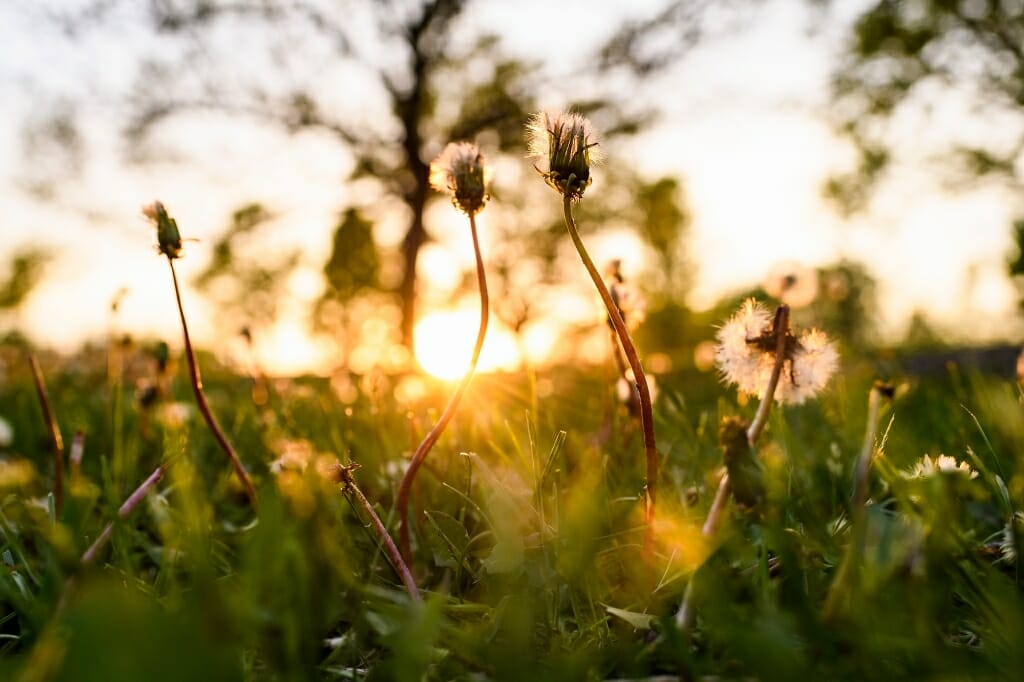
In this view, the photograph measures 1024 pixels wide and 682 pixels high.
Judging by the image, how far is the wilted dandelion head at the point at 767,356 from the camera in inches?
35.2

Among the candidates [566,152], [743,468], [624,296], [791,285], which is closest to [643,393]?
[743,468]

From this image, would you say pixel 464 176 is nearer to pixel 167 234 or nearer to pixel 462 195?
pixel 462 195

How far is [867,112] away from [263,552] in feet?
59.2

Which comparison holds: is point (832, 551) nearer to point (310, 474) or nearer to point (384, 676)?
point (384, 676)

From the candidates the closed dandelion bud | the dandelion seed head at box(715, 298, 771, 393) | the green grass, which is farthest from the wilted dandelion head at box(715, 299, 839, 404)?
the closed dandelion bud

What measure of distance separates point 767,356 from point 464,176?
A: 44cm

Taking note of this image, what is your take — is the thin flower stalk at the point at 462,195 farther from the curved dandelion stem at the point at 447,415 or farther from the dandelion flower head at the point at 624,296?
the dandelion flower head at the point at 624,296

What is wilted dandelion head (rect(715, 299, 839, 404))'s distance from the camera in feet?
2.93

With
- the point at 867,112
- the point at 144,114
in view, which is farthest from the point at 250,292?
the point at 867,112

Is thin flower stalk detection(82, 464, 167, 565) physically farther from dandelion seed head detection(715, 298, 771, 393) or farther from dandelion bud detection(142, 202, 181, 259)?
dandelion seed head detection(715, 298, 771, 393)

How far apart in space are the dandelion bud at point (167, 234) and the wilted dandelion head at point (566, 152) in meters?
0.49

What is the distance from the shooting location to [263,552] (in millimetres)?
517

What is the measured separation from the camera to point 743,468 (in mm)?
683

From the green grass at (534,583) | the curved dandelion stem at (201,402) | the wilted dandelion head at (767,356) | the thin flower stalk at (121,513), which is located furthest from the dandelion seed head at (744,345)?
the thin flower stalk at (121,513)
